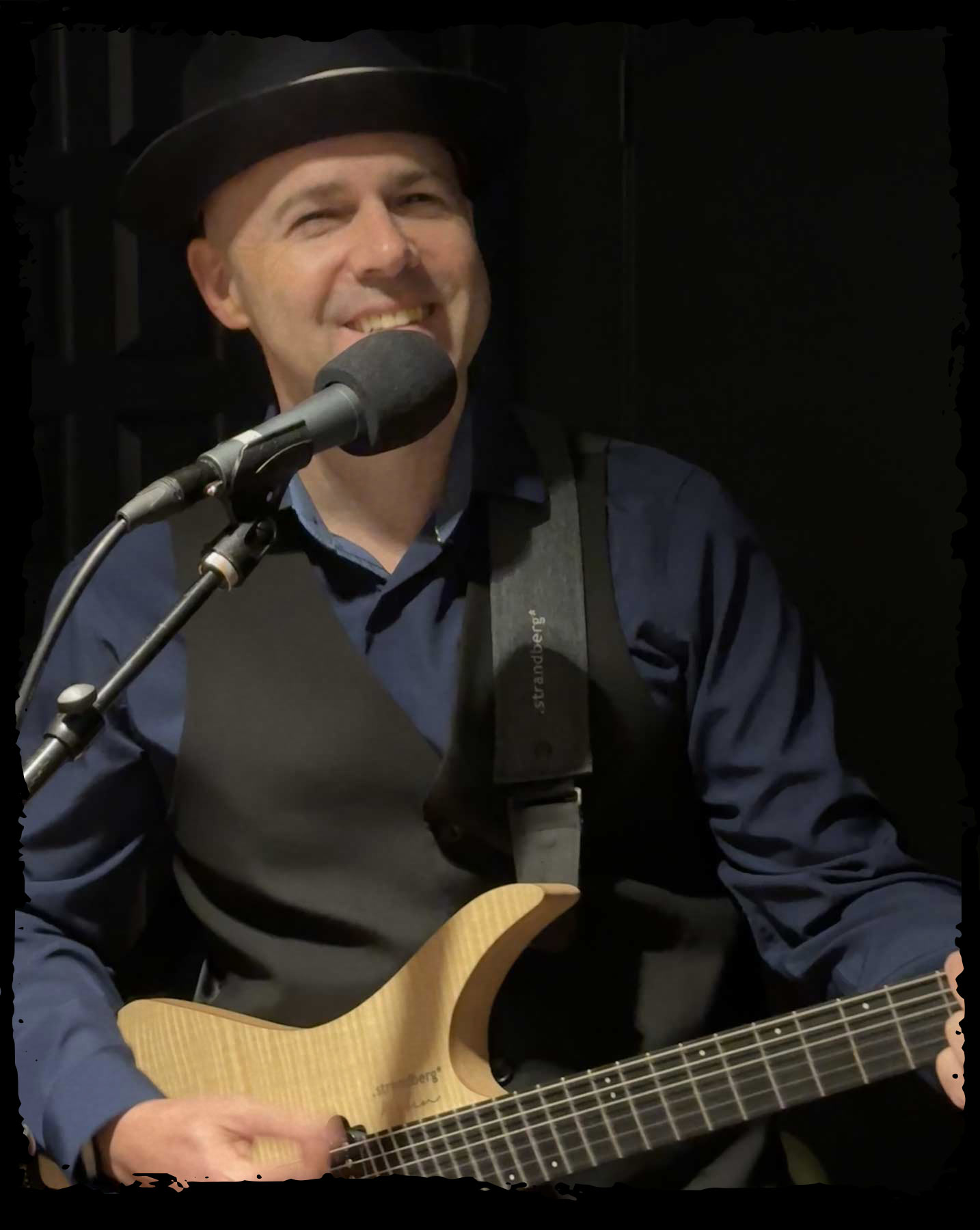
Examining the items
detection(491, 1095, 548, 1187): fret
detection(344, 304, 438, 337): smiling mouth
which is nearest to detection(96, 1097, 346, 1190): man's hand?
detection(491, 1095, 548, 1187): fret

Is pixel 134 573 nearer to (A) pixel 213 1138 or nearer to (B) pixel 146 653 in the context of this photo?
(B) pixel 146 653

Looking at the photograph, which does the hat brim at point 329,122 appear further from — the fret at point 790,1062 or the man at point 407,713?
the fret at point 790,1062

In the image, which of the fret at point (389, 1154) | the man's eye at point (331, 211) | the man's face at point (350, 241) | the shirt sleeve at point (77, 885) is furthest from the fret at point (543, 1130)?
the man's eye at point (331, 211)

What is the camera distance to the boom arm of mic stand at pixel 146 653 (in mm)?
1004

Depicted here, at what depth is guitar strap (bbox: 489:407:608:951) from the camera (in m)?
1.22

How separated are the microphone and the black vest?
0.20 metres

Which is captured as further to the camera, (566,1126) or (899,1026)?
(566,1126)

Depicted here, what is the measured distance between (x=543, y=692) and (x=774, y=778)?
186 mm

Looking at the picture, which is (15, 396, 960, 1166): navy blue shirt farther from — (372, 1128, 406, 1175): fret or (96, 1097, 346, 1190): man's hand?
(372, 1128, 406, 1175): fret

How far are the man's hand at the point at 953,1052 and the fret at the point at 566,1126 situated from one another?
0.25m

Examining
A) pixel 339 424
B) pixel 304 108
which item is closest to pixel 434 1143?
pixel 339 424

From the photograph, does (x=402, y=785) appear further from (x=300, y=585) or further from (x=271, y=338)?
(x=271, y=338)

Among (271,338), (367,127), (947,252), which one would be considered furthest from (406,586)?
(947,252)

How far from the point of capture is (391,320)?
1214mm
